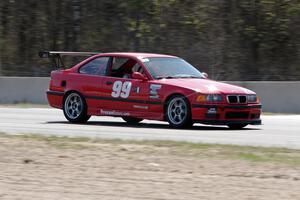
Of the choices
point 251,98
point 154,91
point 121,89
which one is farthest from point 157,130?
point 251,98

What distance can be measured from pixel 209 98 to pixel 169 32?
13.1 metres

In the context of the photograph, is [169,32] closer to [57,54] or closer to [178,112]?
[57,54]

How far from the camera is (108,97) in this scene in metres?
16.2

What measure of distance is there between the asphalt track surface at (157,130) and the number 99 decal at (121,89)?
62 centimetres

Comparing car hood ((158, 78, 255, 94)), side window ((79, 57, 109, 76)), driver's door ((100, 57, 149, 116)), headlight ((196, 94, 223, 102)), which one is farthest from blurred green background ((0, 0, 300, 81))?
headlight ((196, 94, 223, 102))

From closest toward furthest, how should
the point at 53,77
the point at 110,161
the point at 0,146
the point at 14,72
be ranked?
the point at 110,161
the point at 0,146
the point at 53,77
the point at 14,72

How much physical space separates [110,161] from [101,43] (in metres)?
19.4

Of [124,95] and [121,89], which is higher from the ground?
[121,89]

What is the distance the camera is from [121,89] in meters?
16.0

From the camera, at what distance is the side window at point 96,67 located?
16.5 metres

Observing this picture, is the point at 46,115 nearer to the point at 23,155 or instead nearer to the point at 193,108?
the point at 193,108

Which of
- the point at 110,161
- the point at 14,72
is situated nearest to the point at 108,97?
the point at 110,161

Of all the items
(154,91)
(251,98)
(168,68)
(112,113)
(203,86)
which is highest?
(168,68)

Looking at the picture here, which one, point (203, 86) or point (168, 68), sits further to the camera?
point (168, 68)
